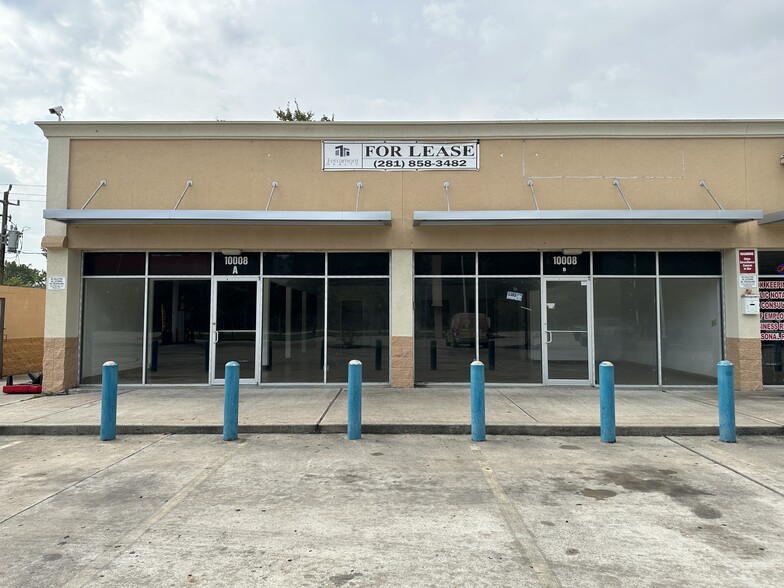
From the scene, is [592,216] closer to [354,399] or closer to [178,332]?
[354,399]

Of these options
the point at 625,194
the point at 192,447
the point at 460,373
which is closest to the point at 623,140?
the point at 625,194

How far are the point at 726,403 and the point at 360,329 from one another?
23.5 feet

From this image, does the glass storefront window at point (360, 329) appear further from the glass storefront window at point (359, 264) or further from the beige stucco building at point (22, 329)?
the beige stucco building at point (22, 329)

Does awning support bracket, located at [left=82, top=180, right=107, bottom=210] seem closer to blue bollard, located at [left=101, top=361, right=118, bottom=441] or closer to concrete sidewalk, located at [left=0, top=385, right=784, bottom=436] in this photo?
concrete sidewalk, located at [left=0, top=385, right=784, bottom=436]

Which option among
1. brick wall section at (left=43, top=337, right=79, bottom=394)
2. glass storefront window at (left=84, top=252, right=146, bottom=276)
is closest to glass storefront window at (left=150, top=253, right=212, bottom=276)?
glass storefront window at (left=84, top=252, right=146, bottom=276)

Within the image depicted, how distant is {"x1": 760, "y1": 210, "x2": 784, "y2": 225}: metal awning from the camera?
10590 mm

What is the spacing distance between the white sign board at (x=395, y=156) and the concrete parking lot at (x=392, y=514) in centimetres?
662

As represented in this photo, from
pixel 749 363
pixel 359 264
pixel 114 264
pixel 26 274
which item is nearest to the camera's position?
pixel 749 363

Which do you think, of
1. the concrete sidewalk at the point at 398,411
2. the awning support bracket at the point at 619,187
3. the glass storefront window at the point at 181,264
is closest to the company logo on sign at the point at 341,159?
the glass storefront window at the point at 181,264

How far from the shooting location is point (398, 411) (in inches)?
345

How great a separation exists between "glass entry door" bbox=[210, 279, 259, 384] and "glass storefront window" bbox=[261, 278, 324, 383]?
0.80 ft

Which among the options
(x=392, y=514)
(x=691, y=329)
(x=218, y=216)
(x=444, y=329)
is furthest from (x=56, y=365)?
(x=691, y=329)

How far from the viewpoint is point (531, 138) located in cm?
1153

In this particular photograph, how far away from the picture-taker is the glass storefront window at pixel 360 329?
38.5ft
